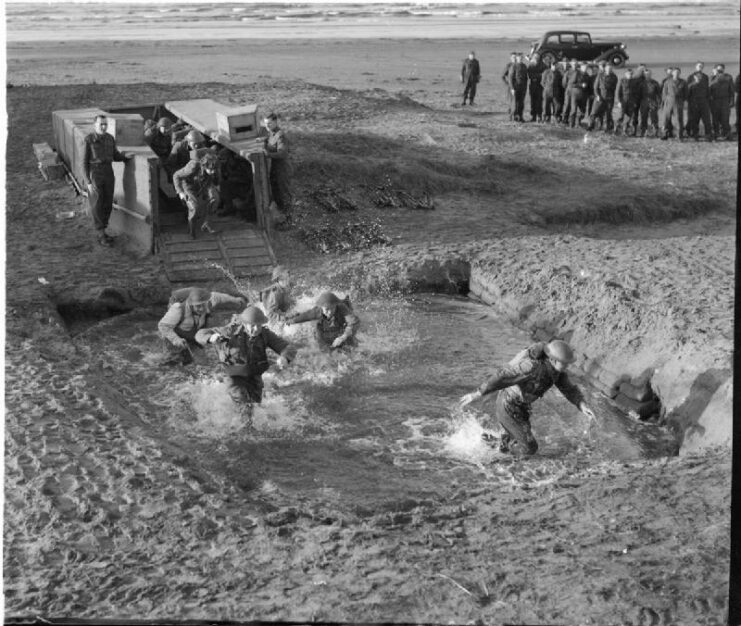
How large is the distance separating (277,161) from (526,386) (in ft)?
21.3

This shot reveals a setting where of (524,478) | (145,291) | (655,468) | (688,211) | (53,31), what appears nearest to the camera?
(655,468)

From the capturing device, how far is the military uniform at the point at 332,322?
1008 centimetres

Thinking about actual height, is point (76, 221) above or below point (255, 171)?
below

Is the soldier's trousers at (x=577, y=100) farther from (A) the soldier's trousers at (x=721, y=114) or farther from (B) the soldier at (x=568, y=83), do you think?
(A) the soldier's trousers at (x=721, y=114)

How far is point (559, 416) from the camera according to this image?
9.61 meters

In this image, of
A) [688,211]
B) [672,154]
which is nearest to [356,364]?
[688,211]

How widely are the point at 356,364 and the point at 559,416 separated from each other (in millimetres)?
2206

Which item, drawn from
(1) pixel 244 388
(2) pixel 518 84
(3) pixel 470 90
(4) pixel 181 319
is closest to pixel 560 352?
(1) pixel 244 388

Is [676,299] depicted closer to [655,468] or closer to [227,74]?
[655,468]

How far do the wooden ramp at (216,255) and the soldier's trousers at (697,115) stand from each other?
36.1ft

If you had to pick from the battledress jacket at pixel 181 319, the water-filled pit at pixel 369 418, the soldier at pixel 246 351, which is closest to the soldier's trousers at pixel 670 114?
the water-filled pit at pixel 369 418

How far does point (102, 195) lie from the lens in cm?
1327

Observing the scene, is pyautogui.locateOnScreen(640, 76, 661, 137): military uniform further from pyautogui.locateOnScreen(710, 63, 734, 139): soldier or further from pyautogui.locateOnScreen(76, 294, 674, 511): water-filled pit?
pyautogui.locateOnScreen(76, 294, 674, 511): water-filled pit

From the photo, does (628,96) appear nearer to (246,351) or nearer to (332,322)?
(332,322)
